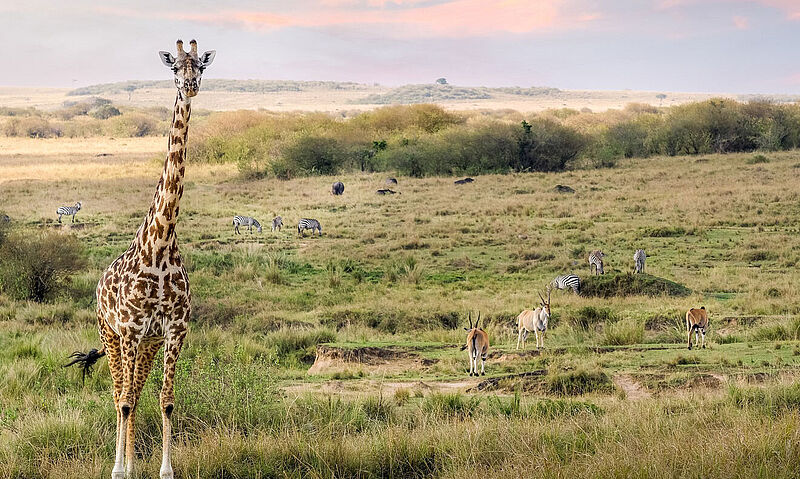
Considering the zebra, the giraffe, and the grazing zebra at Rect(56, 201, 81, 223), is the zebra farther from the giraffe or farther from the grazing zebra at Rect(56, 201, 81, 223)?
the giraffe

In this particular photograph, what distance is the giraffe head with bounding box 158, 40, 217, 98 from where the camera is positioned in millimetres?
4121

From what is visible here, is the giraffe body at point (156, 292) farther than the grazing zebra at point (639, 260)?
No

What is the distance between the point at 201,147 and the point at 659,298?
169ft

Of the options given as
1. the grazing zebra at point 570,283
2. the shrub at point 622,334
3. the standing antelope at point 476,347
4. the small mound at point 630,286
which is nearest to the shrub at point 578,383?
the standing antelope at point 476,347

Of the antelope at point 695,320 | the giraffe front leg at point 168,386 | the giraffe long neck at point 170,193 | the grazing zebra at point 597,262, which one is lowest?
the grazing zebra at point 597,262

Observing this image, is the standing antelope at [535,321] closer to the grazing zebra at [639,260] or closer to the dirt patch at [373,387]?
the dirt patch at [373,387]

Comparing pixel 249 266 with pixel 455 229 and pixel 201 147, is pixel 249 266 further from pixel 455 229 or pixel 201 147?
pixel 201 147

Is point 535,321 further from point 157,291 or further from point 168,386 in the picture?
point 157,291

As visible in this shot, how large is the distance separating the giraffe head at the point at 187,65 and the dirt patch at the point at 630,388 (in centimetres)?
512

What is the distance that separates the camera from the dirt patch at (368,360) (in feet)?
33.2

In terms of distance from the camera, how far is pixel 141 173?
46.8m

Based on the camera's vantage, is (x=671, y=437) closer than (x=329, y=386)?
Yes

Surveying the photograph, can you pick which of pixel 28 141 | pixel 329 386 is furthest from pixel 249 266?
pixel 28 141

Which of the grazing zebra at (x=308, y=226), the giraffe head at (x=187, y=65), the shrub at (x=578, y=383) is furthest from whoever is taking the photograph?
the grazing zebra at (x=308, y=226)
